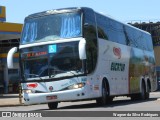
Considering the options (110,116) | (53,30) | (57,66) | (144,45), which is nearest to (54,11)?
(53,30)

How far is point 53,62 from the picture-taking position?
2072cm

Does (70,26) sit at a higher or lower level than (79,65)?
higher

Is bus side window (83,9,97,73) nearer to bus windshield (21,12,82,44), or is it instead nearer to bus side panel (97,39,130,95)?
bus windshield (21,12,82,44)

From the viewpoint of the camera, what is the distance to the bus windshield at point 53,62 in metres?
20.5

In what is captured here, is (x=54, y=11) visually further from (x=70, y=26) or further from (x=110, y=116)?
(x=110, y=116)

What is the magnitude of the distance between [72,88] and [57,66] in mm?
1076

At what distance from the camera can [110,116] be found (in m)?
15.9

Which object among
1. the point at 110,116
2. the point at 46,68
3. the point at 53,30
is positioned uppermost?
the point at 53,30

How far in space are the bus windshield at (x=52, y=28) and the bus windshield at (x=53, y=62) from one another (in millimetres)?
407

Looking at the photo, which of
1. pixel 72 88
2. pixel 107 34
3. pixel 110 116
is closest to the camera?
pixel 110 116

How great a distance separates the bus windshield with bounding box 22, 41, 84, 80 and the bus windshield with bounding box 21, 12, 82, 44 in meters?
0.41

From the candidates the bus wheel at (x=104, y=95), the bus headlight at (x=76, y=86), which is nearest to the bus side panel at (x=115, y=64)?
the bus wheel at (x=104, y=95)

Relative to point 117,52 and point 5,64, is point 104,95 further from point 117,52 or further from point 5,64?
point 5,64

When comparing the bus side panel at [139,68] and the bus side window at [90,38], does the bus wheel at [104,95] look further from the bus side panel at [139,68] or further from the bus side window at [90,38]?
the bus side panel at [139,68]
